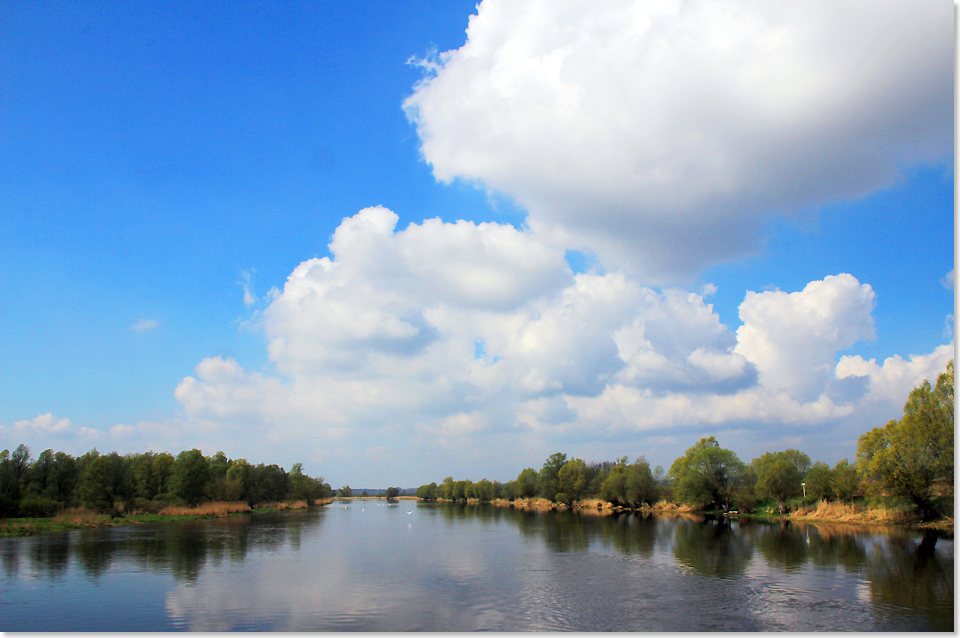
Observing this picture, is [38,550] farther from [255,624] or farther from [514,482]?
[514,482]

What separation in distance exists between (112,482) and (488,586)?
231 ft

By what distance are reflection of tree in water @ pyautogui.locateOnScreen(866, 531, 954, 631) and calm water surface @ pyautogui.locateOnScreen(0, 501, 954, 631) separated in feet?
0.28

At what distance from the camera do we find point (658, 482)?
9981 cm

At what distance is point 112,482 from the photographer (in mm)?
72062

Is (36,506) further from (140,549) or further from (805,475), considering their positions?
(805,475)

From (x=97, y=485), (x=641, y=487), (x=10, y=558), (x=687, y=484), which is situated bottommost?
(x=641, y=487)

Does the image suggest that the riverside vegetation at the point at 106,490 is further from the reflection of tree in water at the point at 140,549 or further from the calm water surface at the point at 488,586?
the calm water surface at the point at 488,586

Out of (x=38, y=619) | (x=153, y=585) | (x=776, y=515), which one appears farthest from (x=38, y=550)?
(x=776, y=515)

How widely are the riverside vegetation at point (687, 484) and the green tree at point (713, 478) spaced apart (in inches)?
5.8

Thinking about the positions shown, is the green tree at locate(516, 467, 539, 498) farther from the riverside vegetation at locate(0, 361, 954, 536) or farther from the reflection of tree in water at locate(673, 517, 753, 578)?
the reflection of tree in water at locate(673, 517, 753, 578)

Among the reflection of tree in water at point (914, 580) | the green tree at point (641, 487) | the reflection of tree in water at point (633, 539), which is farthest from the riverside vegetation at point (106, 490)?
the green tree at point (641, 487)

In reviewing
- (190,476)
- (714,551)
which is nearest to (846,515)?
(714,551)

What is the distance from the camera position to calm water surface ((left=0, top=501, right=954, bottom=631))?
1781cm

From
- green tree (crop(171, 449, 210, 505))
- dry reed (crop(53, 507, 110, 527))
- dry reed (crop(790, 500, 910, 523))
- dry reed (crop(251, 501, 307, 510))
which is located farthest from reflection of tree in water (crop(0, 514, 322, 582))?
dry reed (crop(251, 501, 307, 510))
